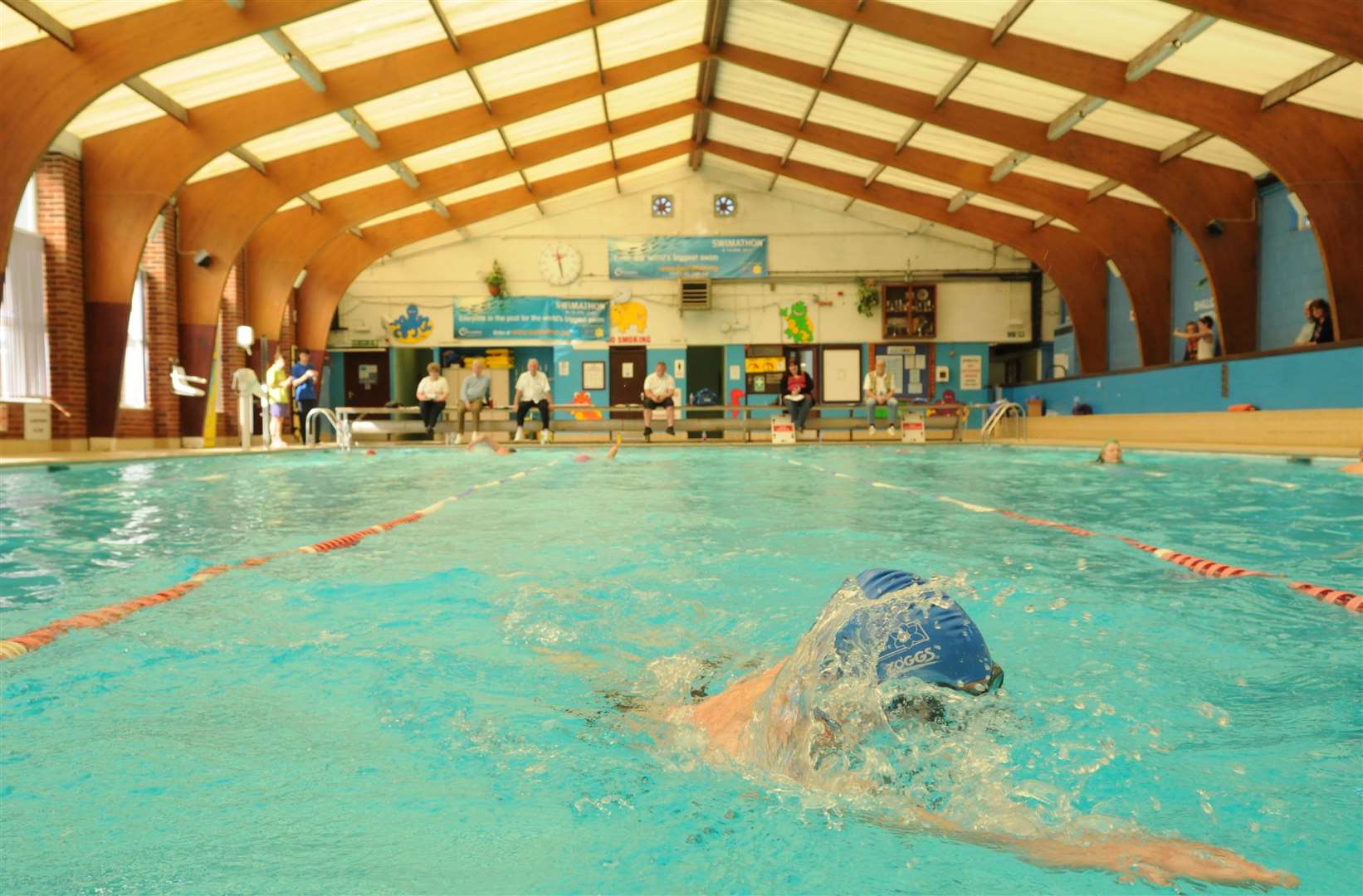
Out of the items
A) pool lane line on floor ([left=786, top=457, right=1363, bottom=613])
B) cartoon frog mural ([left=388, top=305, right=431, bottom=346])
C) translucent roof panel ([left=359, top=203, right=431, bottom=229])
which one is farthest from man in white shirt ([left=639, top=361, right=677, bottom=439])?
pool lane line on floor ([left=786, top=457, right=1363, bottom=613])

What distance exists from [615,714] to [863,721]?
1.87 ft

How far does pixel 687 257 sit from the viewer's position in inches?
917

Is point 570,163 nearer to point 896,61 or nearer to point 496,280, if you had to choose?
point 496,280

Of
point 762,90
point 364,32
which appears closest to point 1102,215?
point 762,90

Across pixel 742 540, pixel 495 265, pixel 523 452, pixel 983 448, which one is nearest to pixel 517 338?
pixel 495 265

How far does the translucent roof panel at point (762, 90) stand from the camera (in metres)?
16.9

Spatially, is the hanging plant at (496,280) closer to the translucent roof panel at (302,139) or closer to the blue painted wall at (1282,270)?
the translucent roof panel at (302,139)

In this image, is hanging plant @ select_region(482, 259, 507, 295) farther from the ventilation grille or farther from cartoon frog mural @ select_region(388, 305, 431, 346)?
the ventilation grille

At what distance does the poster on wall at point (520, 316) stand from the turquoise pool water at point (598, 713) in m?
18.2

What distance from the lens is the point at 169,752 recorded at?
1.89m

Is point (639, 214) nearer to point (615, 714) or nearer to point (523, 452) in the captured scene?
point (523, 452)

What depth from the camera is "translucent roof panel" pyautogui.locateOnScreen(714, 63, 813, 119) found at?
1694 cm

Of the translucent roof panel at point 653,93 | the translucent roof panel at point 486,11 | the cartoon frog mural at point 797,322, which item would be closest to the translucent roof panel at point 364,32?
the translucent roof panel at point 486,11

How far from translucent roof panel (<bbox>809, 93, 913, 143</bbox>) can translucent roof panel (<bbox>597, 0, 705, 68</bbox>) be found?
2707 millimetres
